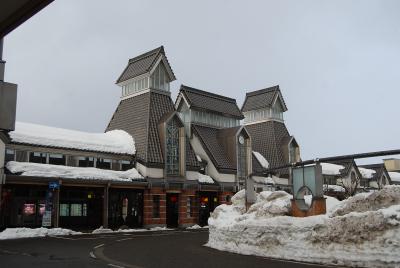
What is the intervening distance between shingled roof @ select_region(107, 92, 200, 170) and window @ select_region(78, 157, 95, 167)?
14.3 feet

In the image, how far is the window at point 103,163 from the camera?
1401 inches

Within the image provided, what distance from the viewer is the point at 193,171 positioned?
40875 mm

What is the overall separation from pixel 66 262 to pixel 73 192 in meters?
20.1

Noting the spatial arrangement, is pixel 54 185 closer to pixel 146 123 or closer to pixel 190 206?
pixel 146 123

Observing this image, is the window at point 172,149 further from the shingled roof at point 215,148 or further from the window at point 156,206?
the shingled roof at point 215,148

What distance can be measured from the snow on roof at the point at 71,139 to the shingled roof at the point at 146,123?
1056mm

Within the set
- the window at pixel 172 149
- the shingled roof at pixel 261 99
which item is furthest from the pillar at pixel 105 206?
the shingled roof at pixel 261 99

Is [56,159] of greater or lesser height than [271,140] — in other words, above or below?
below

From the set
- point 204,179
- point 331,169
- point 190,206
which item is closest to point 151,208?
point 190,206

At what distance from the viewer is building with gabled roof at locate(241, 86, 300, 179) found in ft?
174

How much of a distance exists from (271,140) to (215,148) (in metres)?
11.2

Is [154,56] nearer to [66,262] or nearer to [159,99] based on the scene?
[159,99]

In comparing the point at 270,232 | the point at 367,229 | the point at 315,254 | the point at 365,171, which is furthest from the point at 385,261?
the point at 365,171

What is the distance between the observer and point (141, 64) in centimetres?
4312
